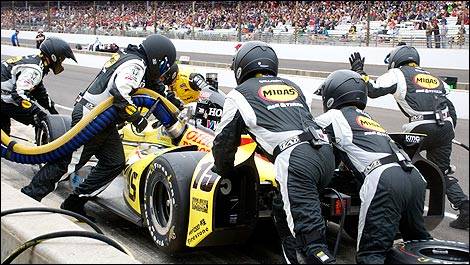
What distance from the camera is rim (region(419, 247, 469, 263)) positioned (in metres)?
3.71

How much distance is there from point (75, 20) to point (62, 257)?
35.6 meters

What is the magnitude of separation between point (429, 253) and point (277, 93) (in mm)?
1467

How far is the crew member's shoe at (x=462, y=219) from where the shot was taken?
5.86 metres

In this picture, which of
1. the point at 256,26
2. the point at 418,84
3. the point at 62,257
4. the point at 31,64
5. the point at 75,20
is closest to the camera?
the point at 62,257

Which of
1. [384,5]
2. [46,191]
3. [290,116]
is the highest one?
[384,5]

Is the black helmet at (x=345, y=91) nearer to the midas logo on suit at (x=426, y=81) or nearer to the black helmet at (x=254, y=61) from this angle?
the black helmet at (x=254, y=61)

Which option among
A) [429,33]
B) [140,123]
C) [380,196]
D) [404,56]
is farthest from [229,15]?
[380,196]

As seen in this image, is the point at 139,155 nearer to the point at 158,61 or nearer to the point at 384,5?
the point at 158,61

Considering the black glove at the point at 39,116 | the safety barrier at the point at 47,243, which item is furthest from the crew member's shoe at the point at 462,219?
the black glove at the point at 39,116

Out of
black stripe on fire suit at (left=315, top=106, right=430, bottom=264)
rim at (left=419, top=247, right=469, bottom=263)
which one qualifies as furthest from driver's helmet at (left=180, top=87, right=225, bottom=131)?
rim at (left=419, top=247, right=469, bottom=263)

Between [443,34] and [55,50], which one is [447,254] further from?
[443,34]

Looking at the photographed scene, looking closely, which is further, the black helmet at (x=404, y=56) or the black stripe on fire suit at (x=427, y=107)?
the black helmet at (x=404, y=56)

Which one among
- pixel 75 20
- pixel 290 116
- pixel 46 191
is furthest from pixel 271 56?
pixel 75 20

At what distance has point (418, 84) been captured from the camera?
630 centimetres
